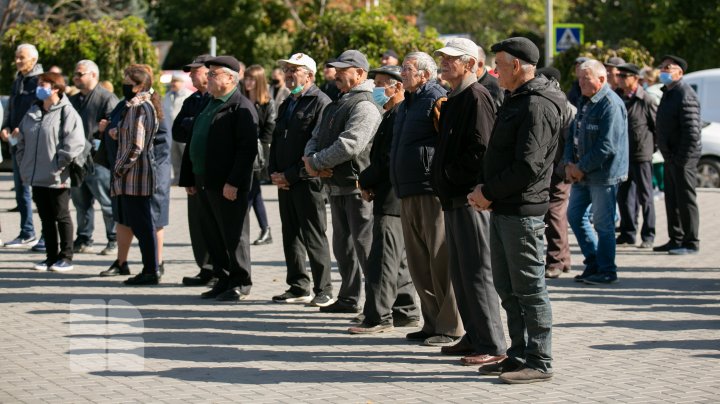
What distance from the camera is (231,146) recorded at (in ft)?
35.2

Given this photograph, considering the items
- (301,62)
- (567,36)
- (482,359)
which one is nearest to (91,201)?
(301,62)

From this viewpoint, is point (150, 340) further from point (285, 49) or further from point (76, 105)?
point (285, 49)

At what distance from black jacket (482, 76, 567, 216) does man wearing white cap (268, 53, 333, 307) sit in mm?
3195

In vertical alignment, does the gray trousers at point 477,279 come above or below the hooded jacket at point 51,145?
below

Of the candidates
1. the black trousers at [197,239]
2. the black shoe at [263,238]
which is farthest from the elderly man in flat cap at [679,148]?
the black trousers at [197,239]

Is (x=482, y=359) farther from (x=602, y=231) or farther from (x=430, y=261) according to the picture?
(x=602, y=231)

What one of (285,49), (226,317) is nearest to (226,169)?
(226,317)

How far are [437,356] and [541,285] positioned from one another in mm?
1188

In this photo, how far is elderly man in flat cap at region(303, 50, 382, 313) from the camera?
9.51m

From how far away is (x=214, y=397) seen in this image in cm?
718

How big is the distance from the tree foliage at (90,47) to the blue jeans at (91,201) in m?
10.2

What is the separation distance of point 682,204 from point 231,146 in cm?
563

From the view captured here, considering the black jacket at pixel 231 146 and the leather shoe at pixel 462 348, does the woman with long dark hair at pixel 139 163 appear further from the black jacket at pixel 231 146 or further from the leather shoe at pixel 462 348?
the leather shoe at pixel 462 348

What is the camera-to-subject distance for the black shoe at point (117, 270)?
12375 millimetres
